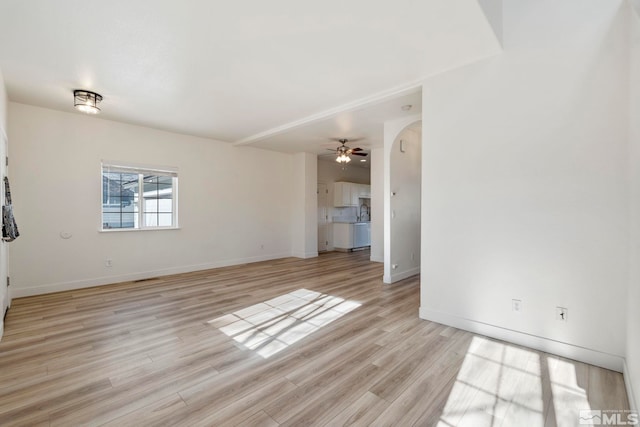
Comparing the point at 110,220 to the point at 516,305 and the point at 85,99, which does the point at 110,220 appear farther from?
the point at 516,305

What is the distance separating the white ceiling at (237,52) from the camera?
2.23 meters

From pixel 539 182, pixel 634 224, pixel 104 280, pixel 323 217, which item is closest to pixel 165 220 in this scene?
pixel 104 280

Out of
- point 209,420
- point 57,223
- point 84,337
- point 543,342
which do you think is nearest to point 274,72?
point 209,420

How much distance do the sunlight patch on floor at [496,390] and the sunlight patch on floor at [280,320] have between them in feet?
4.81

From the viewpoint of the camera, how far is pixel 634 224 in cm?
199

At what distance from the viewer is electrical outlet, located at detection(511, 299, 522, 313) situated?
2.70 meters

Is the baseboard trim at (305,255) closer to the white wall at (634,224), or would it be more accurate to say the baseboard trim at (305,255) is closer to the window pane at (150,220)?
the window pane at (150,220)

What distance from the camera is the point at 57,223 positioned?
15.0ft

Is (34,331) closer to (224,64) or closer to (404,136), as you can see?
(224,64)

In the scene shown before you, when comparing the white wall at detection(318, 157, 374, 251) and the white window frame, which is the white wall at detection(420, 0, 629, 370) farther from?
the white wall at detection(318, 157, 374, 251)

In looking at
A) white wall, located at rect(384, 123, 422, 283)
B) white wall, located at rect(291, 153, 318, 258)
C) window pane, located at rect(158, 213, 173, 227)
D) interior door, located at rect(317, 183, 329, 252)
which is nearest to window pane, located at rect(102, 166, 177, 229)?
window pane, located at rect(158, 213, 173, 227)

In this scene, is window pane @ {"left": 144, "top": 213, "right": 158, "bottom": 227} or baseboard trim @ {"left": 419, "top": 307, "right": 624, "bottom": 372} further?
window pane @ {"left": 144, "top": 213, "right": 158, "bottom": 227}

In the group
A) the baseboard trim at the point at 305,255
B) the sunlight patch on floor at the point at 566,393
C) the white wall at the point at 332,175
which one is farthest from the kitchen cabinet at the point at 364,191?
the sunlight patch on floor at the point at 566,393

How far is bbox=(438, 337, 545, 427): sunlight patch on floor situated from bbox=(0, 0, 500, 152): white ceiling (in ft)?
9.23
